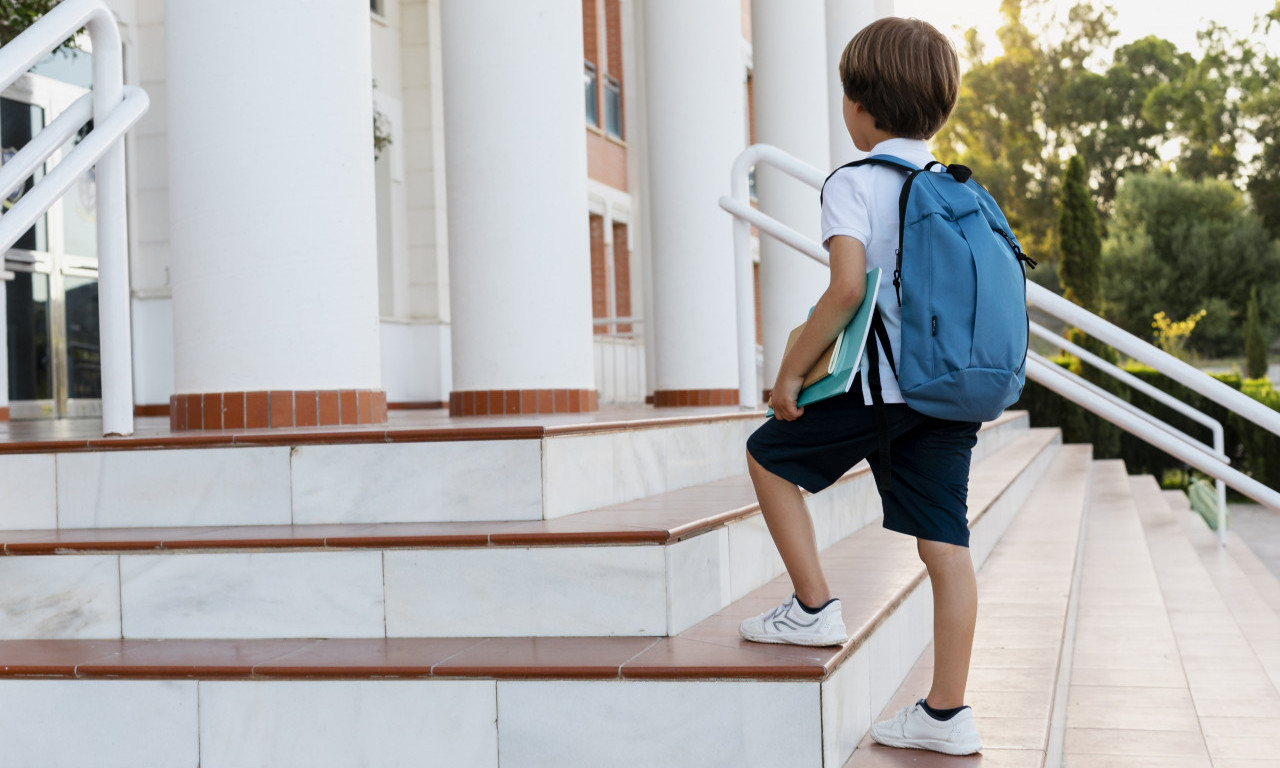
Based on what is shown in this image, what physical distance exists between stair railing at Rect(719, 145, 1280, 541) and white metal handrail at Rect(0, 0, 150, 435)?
6.73 feet

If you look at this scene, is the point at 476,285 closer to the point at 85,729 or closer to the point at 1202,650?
the point at 85,729

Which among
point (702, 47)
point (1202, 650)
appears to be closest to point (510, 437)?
point (1202, 650)

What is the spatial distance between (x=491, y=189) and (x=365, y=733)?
282cm

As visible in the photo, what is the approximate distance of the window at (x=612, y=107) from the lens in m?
14.8

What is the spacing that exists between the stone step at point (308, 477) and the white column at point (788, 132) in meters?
5.52

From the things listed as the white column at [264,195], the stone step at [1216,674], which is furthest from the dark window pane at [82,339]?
the stone step at [1216,674]

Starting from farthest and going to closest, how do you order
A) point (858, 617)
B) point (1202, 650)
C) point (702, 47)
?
point (702, 47) < point (1202, 650) < point (858, 617)

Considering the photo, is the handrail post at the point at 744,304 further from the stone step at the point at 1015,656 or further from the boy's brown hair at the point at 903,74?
the boy's brown hair at the point at 903,74

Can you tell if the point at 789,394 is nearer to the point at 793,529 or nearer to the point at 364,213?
the point at 793,529

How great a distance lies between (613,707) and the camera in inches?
97.6

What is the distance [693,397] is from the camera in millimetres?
7988

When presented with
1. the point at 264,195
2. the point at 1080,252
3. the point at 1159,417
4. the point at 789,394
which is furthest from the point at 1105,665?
the point at 1080,252

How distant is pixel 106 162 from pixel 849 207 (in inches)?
85.9

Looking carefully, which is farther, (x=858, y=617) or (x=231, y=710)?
(x=858, y=617)
